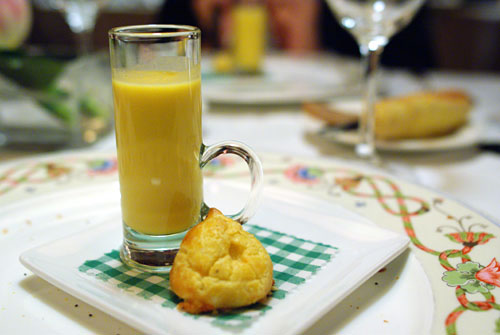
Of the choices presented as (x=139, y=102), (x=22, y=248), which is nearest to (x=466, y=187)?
(x=139, y=102)

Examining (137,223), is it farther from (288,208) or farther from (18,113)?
(18,113)

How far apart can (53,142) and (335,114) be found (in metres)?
0.68

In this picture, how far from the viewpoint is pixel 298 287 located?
0.50 m

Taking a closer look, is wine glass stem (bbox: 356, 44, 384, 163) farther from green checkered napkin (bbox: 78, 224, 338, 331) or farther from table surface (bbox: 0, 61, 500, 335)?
green checkered napkin (bbox: 78, 224, 338, 331)

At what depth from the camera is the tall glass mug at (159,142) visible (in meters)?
0.53

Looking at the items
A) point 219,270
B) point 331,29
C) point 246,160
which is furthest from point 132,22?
point 219,270

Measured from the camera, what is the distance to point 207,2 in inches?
102

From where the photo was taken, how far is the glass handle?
0.58 metres

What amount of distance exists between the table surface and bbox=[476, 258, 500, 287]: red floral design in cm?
12

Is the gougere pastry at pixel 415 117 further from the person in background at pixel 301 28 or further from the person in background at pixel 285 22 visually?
the person in background at pixel 285 22

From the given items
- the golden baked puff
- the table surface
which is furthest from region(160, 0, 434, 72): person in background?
the golden baked puff

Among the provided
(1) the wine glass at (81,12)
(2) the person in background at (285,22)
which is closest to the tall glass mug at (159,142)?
(1) the wine glass at (81,12)

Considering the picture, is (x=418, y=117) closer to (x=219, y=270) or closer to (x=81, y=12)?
(x=219, y=270)

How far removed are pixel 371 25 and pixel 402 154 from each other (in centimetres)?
30
